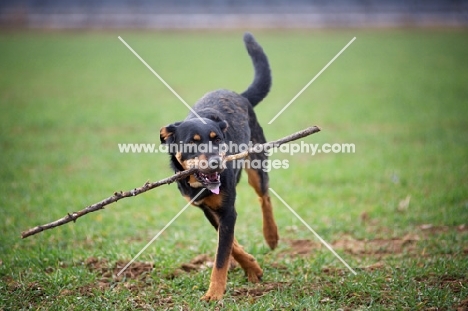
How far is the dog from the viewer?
5062 millimetres

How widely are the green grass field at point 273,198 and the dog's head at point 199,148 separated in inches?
40.9

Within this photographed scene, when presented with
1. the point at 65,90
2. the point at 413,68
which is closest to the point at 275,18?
the point at 413,68

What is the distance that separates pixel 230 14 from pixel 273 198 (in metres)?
35.1

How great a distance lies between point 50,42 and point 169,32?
320 inches

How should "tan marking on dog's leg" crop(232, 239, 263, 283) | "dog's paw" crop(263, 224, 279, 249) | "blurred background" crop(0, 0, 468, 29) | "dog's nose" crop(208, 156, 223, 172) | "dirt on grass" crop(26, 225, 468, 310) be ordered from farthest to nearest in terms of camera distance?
"blurred background" crop(0, 0, 468, 29) → "dog's paw" crop(263, 224, 279, 249) → "tan marking on dog's leg" crop(232, 239, 263, 283) → "dirt on grass" crop(26, 225, 468, 310) → "dog's nose" crop(208, 156, 223, 172)

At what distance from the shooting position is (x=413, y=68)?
21.8 meters

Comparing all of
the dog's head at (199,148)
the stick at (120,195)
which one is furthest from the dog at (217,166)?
the stick at (120,195)

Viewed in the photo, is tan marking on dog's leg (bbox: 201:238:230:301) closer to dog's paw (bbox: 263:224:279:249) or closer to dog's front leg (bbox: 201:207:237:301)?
dog's front leg (bbox: 201:207:237:301)

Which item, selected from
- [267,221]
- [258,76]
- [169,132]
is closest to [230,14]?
[258,76]

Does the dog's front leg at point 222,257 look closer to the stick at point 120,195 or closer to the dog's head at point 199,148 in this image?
the dog's head at point 199,148

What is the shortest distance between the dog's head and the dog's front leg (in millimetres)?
422

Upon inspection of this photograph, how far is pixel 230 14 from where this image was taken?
42562 millimetres

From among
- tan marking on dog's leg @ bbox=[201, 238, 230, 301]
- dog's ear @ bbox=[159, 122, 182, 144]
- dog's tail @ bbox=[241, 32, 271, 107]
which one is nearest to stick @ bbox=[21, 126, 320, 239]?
dog's ear @ bbox=[159, 122, 182, 144]

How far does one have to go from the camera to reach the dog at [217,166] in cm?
506
